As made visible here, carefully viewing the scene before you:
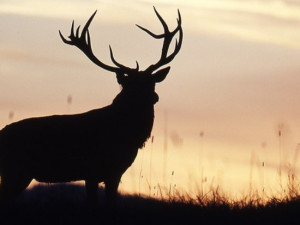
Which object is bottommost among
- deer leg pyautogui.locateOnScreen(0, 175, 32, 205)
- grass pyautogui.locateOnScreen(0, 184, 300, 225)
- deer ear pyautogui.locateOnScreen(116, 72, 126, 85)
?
deer leg pyautogui.locateOnScreen(0, 175, 32, 205)

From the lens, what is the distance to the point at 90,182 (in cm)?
899

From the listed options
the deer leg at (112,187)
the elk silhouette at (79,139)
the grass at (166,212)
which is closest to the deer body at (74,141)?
the elk silhouette at (79,139)

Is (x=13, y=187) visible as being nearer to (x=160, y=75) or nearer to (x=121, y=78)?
(x=121, y=78)

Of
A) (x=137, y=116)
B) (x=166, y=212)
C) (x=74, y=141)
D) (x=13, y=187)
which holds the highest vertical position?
(x=137, y=116)

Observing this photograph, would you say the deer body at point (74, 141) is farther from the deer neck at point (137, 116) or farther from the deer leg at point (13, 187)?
the deer leg at point (13, 187)

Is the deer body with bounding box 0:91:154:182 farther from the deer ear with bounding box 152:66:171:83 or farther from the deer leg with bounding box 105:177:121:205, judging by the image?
the deer ear with bounding box 152:66:171:83

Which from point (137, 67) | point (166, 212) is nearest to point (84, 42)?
point (137, 67)

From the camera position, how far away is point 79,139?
9484mm

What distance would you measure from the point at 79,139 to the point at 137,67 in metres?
1.34

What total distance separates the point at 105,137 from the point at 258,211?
3308 millimetres

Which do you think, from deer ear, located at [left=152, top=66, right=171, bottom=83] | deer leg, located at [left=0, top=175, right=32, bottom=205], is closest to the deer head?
deer ear, located at [left=152, top=66, right=171, bottom=83]

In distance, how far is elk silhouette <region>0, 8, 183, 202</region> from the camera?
9.34 metres

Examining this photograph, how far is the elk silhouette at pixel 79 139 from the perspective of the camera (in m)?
9.34

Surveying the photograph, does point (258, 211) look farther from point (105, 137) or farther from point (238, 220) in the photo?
point (105, 137)
